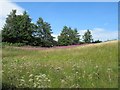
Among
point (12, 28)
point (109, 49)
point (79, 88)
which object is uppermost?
point (12, 28)

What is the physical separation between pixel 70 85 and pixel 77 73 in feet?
5.91

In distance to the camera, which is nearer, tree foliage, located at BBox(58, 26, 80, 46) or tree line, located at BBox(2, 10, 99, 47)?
tree line, located at BBox(2, 10, 99, 47)

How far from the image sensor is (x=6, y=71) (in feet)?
39.2

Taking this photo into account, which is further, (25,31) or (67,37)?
(67,37)

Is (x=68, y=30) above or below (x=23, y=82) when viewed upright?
above

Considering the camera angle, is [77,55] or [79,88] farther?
[77,55]

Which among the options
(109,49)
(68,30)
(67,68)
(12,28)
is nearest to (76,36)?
(68,30)

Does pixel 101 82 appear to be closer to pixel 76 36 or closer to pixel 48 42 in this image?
pixel 48 42

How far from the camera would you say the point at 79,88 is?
31.3 feet

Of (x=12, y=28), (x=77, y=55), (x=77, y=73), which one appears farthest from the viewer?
(x=12, y=28)

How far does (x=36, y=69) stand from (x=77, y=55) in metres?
6.36

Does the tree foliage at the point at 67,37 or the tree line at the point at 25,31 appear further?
the tree foliage at the point at 67,37

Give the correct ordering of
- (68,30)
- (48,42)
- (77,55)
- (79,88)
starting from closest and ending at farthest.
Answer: (79,88), (77,55), (48,42), (68,30)

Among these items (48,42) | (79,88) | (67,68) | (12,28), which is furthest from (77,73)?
(48,42)
